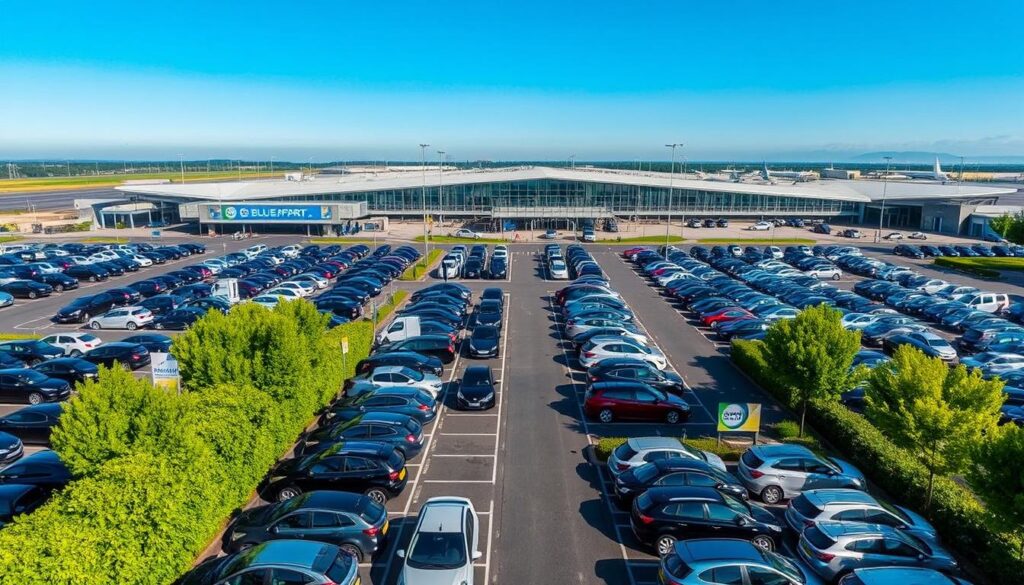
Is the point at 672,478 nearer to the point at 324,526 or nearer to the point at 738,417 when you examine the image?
the point at 738,417

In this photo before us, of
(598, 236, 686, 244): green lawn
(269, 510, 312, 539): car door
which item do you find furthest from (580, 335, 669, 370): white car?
(598, 236, 686, 244): green lawn

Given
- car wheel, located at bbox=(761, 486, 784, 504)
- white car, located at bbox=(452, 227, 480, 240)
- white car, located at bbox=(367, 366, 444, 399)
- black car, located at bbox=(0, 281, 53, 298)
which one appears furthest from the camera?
white car, located at bbox=(452, 227, 480, 240)

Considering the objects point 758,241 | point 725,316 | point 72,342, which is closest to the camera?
point 72,342

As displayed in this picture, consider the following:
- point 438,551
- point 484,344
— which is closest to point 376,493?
point 438,551

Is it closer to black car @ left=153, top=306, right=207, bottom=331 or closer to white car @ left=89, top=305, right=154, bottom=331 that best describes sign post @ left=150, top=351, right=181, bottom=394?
black car @ left=153, top=306, right=207, bottom=331

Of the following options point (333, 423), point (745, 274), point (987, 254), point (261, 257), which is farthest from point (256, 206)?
point (987, 254)

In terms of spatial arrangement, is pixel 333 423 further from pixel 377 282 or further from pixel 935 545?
pixel 377 282

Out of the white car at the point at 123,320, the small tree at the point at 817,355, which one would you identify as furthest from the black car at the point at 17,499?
the small tree at the point at 817,355
